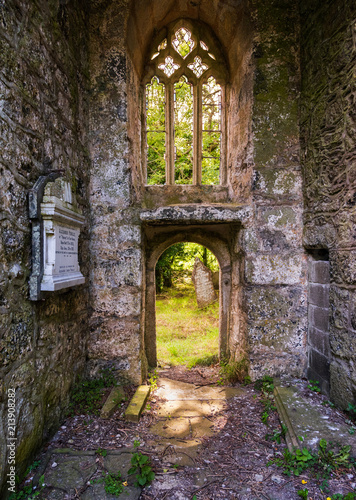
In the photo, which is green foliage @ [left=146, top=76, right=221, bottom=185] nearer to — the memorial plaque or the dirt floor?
the memorial plaque

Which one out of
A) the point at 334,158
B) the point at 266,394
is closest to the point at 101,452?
the point at 266,394

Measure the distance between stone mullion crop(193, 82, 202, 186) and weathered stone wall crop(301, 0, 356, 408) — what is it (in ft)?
4.74

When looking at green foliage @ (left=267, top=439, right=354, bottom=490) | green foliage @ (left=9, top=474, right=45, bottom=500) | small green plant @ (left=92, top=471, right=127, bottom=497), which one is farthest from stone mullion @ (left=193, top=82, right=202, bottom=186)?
green foliage @ (left=9, top=474, right=45, bottom=500)

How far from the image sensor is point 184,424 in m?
2.68

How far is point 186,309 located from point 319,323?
529 centimetres

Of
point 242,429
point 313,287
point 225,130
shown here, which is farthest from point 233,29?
point 242,429

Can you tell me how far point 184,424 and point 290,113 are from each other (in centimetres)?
350

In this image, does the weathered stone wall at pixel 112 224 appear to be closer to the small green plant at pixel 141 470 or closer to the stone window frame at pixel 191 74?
the stone window frame at pixel 191 74

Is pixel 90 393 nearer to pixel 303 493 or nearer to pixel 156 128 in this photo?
pixel 303 493

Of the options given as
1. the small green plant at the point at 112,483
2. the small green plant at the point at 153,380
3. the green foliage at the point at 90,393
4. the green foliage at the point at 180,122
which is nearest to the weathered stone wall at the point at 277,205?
the green foliage at the point at 180,122

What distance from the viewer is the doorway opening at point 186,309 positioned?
4926 mm

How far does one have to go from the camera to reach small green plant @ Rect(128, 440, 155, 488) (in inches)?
72.4

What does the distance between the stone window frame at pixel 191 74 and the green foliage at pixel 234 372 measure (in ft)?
7.97

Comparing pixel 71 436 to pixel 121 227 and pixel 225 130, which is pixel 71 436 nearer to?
pixel 121 227
